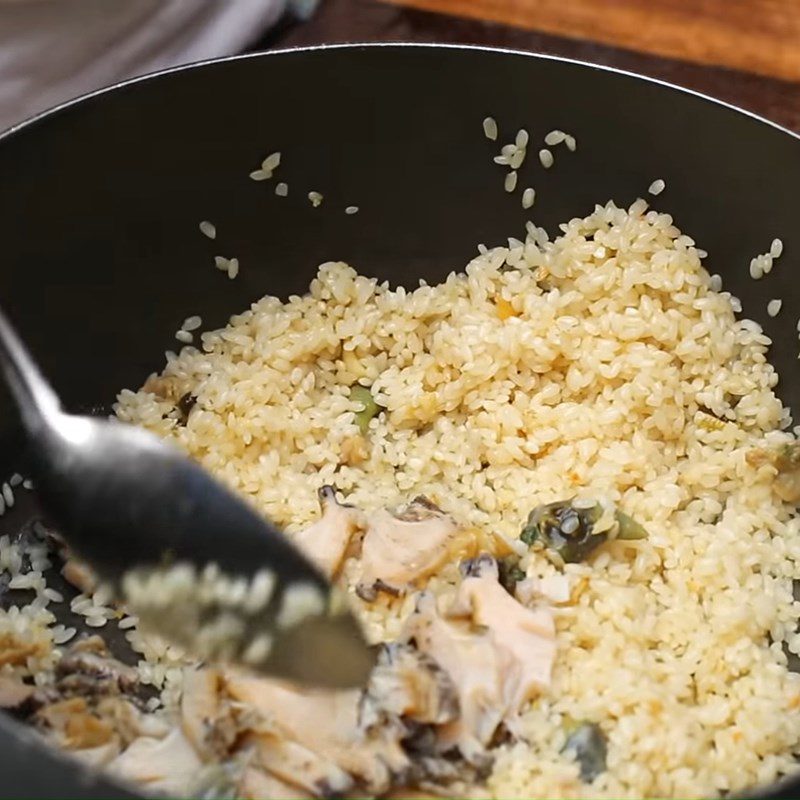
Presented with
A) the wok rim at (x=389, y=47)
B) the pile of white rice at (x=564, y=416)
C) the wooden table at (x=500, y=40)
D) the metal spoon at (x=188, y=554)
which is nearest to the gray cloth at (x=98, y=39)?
the wooden table at (x=500, y=40)

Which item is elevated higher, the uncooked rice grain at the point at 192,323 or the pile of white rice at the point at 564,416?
the uncooked rice grain at the point at 192,323

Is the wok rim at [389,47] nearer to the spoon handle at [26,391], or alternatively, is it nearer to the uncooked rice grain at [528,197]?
the uncooked rice grain at [528,197]

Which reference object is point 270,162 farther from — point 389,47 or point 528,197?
point 528,197

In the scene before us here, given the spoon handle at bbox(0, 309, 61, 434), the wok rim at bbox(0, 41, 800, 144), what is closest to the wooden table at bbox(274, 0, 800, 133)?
the wok rim at bbox(0, 41, 800, 144)

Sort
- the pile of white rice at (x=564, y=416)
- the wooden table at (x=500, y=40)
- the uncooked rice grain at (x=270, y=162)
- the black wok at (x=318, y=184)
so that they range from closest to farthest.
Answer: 1. the pile of white rice at (x=564, y=416)
2. the black wok at (x=318, y=184)
3. the uncooked rice grain at (x=270, y=162)
4. the wooden table at (x=500, y=40)

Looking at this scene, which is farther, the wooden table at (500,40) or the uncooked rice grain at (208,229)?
the wooden table at (500,40)

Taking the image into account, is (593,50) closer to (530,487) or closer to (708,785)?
(530,487)

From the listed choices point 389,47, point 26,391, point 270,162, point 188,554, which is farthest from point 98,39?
point 188,554
